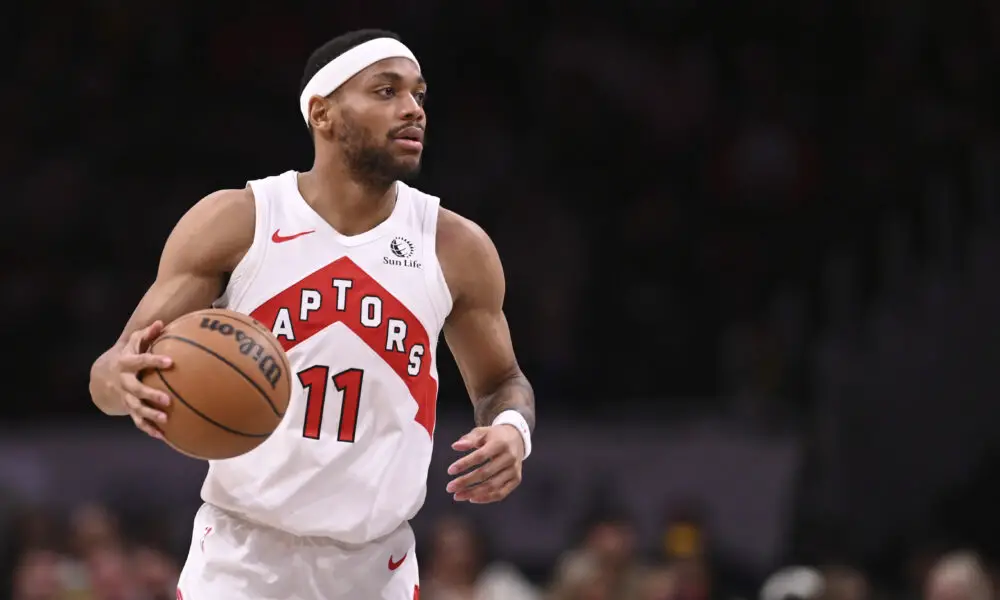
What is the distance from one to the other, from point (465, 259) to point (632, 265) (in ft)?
26.4

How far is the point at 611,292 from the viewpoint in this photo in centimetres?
1338

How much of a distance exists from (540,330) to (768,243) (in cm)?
232

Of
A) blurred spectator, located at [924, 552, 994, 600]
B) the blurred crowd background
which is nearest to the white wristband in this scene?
the blurred crowd background

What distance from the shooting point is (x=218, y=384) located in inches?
187

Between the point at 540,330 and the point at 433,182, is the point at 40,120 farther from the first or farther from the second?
the point at 540,330

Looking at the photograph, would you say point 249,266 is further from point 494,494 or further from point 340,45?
point 494,494

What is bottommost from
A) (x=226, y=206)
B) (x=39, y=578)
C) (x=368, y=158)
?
(x=39, y=578)

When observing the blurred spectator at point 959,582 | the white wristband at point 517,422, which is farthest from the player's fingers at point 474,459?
the blurred spectator at point 959,582

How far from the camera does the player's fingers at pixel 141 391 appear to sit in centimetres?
468

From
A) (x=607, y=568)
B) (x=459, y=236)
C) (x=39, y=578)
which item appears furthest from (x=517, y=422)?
(x=39, y=578)

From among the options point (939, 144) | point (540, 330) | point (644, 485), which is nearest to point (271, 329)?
point (644, 485)

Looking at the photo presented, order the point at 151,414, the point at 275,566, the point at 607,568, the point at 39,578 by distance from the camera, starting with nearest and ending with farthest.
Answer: the point at 151,414 → the point at 275,566 → the point at 39,578 → the point at 607,568

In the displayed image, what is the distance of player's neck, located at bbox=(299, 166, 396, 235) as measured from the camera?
18.4ft

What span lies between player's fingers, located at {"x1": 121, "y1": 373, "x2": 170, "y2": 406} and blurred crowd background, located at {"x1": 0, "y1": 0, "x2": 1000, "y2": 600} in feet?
14.3
